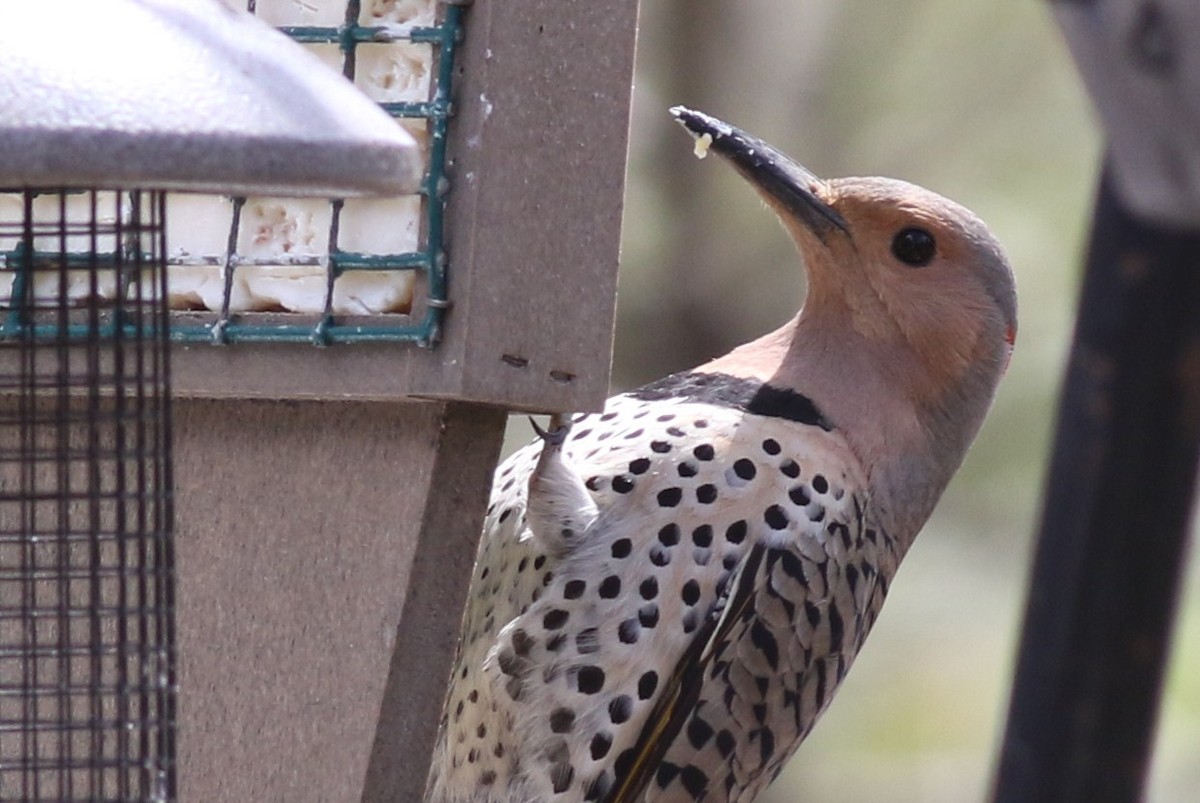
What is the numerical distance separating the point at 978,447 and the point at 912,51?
1667 mm

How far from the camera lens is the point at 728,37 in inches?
252

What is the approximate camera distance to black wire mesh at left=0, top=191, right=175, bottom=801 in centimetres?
235

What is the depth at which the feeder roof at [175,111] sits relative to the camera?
156cm

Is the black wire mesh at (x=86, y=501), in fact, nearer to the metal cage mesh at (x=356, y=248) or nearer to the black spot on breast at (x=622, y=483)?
the metal cage mesh at (x=356, y=248)

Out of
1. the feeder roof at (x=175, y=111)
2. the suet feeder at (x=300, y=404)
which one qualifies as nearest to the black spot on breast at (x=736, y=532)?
the suet feeder at (x=300, y=404)

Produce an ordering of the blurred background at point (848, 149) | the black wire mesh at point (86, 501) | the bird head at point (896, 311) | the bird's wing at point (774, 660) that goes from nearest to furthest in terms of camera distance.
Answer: the black wire mesh at point (86, 501) → the bird's wing at point (774, 660) → the bird head at point (896, 311) → the blurred background at point (848, 149)

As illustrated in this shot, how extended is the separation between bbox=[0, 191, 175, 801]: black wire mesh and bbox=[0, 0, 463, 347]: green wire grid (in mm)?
60

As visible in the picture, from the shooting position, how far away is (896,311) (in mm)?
3393

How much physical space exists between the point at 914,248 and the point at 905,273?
0.17 feet

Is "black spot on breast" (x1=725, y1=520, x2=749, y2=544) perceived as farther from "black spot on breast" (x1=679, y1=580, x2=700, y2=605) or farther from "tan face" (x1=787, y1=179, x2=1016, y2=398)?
"tan face" (x1=787, y1=179, x2=1016, y2=398)

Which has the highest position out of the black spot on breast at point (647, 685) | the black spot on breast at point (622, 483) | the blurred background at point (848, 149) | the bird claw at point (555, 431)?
the bird claw at point (555, 431)

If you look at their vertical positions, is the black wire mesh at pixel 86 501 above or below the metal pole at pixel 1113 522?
below

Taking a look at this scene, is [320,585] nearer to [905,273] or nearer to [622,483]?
[622,483]

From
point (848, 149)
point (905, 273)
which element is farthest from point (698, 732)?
point (848, 149)
